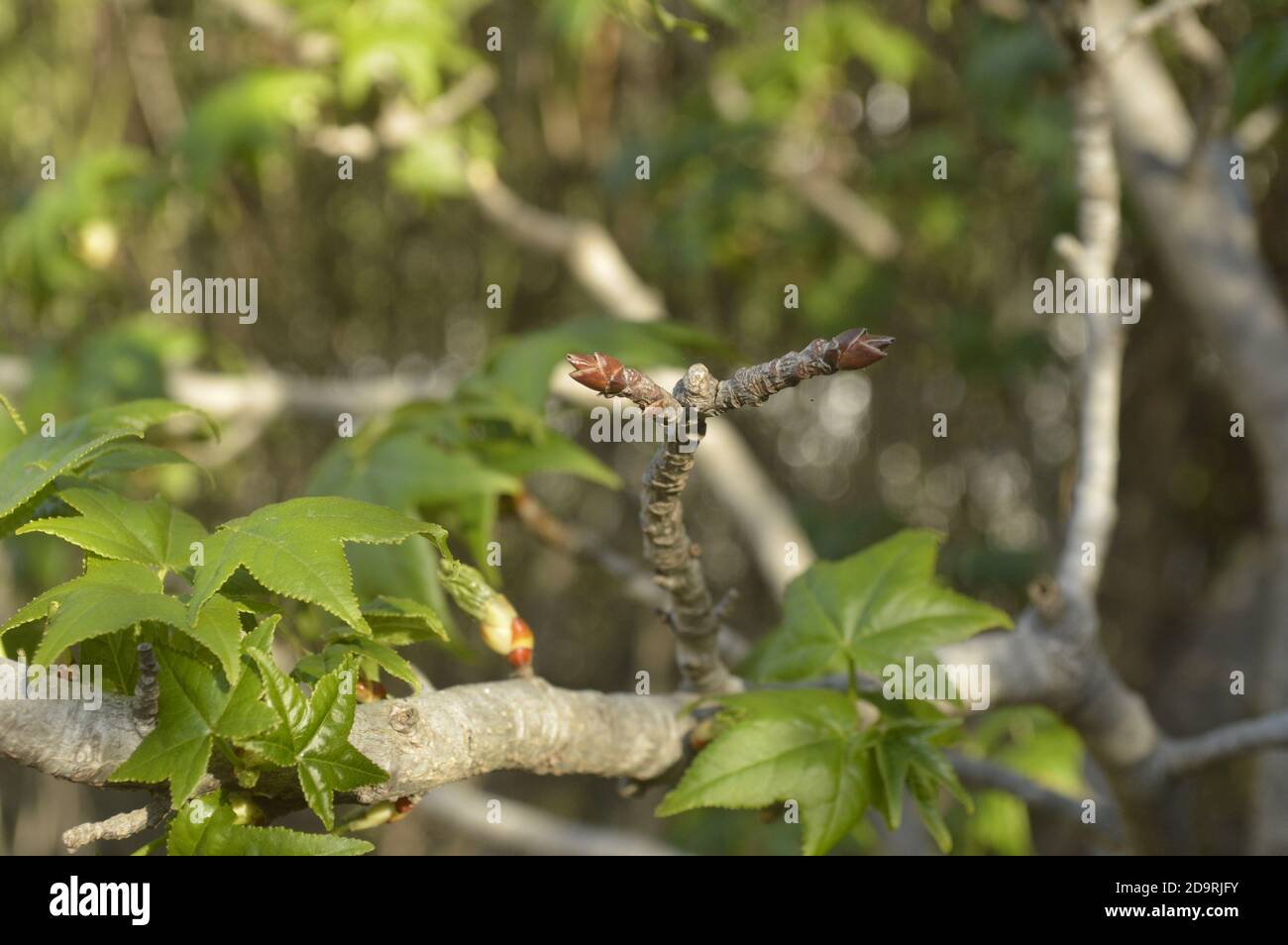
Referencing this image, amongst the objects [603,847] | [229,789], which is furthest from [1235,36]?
[229,789]

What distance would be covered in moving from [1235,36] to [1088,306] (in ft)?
4.27

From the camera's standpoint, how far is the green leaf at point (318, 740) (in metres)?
0.43

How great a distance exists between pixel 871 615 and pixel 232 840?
356mm

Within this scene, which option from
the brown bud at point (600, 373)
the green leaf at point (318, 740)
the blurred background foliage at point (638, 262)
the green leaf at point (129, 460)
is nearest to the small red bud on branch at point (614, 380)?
the brown bud at point (600, 373)

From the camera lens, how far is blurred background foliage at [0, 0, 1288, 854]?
140 centimetres

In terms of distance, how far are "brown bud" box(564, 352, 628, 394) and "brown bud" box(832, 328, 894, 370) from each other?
8 centimetres

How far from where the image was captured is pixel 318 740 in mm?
428

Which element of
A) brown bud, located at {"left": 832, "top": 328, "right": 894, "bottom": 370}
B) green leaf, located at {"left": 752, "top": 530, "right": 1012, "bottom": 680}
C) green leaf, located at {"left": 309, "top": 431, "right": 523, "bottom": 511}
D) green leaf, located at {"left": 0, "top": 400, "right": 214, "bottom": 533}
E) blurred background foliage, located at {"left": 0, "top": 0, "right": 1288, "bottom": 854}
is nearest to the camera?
brown bud, located at {"left": 832, "top": 328, "right": 894, "bottom": 370}

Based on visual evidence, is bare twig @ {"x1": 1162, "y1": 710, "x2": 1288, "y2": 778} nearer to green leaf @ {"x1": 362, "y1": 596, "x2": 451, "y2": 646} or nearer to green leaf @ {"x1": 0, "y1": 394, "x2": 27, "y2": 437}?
green leaf @ {"x1": 362, "y1": 596, "x2": 451, "y2": 646}

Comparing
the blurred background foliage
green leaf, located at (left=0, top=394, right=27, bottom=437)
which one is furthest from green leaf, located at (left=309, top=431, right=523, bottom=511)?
green leaf, located at (left=0, top=394, right=27, bottom=437)

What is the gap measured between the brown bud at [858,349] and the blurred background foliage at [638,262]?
457mm

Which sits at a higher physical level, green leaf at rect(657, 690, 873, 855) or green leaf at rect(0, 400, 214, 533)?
green leaf at rect(0, 400, 214, 533)

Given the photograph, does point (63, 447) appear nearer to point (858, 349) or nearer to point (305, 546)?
point (305, 546)
